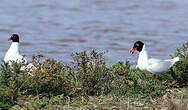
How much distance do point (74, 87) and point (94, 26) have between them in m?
9.95

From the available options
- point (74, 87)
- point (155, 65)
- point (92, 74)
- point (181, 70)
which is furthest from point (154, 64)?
point (74, 87)

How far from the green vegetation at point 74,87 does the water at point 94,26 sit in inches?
146

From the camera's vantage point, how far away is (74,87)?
743cm

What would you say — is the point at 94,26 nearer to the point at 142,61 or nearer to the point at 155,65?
the point at 142,61

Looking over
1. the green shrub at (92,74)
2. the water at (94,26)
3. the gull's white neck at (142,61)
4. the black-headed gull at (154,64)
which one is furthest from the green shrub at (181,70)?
the water at (94,26)

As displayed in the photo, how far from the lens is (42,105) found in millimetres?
6926

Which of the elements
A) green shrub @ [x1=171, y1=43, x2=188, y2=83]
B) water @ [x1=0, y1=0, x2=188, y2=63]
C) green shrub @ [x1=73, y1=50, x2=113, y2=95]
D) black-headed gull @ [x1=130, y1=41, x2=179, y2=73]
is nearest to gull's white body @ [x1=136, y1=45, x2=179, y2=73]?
black-headed gull @ [x1=130, y1=41, x2=179, y2=73]

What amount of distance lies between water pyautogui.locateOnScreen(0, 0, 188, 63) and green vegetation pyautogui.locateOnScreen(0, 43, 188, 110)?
3.70 metres

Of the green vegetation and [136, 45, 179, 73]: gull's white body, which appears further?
[136, 45, 179, 73]: gull's white body

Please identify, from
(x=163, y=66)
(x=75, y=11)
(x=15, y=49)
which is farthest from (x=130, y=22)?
(x=163, y=66)

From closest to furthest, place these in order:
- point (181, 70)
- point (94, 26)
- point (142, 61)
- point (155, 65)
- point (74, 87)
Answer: point (74, 87)
point (181, 70)
point (155, 65)
point (142, 61)
point (94, 26)

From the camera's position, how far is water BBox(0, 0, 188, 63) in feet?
46.1

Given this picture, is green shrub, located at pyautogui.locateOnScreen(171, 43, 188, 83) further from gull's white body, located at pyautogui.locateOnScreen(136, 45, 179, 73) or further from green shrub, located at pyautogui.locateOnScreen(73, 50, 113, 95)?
green shrub, located at pyautogui.locateOnScreen(73, 50, 113, 95)

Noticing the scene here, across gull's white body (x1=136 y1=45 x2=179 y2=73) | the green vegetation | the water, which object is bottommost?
the green vegetation
